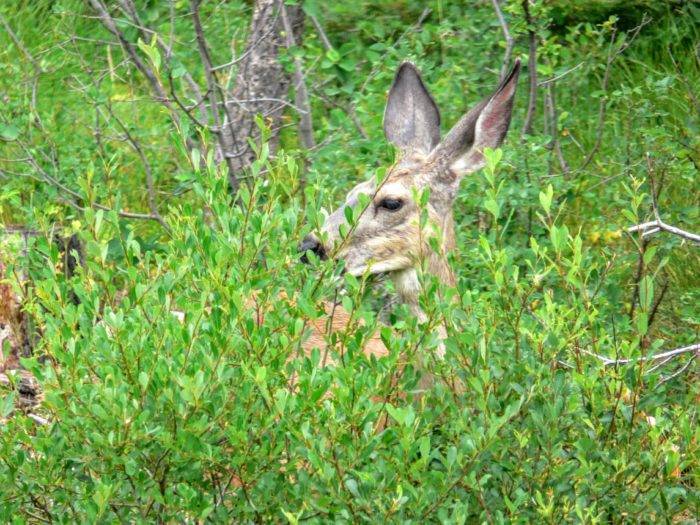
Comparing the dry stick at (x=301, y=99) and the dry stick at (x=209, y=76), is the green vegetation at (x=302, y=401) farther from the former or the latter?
the dry stick at (x=301, y=99)

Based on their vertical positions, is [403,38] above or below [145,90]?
above

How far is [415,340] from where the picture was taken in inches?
150

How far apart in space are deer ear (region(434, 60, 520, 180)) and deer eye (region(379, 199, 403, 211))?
1.03 ft

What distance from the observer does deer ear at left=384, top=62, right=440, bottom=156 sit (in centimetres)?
634

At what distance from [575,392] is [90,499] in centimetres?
132

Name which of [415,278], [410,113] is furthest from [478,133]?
[415,278]

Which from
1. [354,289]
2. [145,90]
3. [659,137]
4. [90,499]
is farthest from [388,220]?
[145,90]

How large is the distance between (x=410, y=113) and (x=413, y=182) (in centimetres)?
55

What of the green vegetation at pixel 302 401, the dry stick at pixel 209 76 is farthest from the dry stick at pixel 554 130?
the green vegetation at pixel 302 401

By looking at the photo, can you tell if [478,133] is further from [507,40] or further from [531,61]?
[507,40]

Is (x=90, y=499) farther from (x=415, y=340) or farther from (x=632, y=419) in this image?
(x=632, y=419)

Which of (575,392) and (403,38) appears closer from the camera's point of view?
(575,392)

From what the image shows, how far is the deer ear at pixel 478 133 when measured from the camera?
5797mm

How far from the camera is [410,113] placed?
6.38 meters
